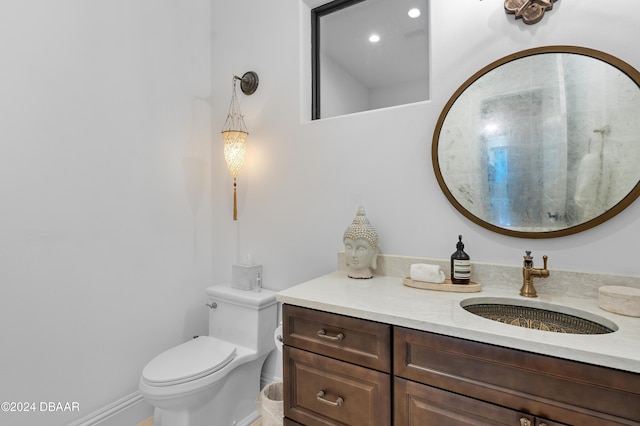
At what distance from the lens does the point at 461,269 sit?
133 centimetres

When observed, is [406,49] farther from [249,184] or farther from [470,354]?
[470,354]

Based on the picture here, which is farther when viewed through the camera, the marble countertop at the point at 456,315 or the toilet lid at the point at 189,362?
the toilet lid at the point at 189,362

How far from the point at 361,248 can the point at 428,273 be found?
33cm

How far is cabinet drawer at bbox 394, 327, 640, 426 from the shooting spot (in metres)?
0.74

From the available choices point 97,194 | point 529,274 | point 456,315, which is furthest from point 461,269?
point 97,194

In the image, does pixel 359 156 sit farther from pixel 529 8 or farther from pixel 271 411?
pixel 271 411

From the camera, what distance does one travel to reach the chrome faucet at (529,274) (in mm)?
1200

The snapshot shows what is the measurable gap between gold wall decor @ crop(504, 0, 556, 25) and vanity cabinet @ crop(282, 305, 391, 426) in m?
1.36

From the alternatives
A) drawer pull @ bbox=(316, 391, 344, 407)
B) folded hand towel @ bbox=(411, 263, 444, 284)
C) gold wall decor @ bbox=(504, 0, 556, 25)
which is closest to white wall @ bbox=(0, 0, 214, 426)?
drawer pull @ bbox=(316, 391, 344, 407)

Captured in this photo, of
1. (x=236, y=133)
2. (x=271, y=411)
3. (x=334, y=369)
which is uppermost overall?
(x=236, y=133)

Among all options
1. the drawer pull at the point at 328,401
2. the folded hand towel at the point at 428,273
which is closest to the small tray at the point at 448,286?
the folded hand towel at the point at 428,273

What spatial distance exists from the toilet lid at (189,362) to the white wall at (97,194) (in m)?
0.37

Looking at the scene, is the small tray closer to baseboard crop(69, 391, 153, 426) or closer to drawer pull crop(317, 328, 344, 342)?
drawer pull crop(317, 328, 344, 342)

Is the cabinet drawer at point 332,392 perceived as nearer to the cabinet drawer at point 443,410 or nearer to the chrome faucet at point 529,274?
the cabinet drawer at point 443,410
